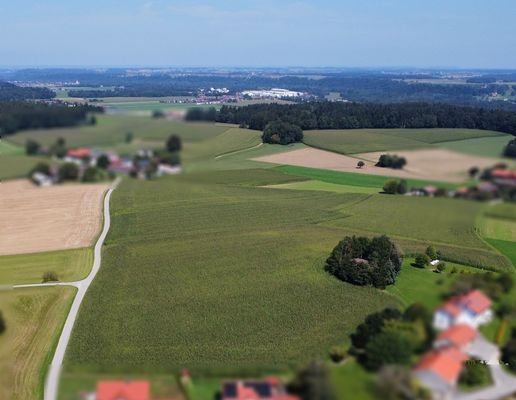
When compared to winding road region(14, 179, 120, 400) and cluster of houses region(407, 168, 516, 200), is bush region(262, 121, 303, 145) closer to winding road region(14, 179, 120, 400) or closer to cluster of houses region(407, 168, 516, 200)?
winding road region(14, 179, 120, 400)

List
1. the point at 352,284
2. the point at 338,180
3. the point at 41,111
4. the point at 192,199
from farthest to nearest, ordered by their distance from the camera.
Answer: the point at 338,180, the point at 192,199, the point at 352,284, the point at 41,111

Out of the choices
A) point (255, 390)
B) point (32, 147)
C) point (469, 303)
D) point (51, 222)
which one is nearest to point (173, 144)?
point (32, 147)

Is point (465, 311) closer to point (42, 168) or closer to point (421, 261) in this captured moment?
point (42, 168)

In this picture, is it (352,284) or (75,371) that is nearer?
(75,371)

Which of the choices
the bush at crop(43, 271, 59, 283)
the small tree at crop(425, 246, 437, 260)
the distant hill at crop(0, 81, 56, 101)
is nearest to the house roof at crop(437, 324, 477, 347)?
the small tree at crop(425, 246, 437, 260)

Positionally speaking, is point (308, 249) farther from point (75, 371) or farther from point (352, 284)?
point (75, 371)

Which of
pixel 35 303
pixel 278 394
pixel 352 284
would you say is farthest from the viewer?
pixel 352 284

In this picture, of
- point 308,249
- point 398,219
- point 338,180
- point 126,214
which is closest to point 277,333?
point 308,249

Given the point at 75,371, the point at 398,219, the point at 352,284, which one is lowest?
the point at 352,284
